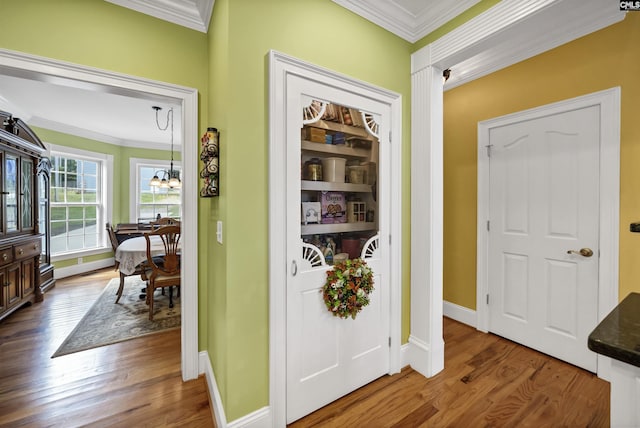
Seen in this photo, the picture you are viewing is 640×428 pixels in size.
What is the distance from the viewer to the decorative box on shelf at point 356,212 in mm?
1949

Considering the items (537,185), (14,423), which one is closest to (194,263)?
(14,423)

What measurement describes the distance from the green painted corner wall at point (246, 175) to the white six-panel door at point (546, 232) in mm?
2054

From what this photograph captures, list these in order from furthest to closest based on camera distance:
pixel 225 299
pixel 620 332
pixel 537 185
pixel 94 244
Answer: pixel 94 244 → pixel 537 185 → pixel 225 299 → pixel 620 332

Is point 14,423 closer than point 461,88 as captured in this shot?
Yes

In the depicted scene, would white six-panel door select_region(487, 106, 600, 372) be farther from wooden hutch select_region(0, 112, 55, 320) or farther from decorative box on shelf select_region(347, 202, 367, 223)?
wooden hutch select_region(0, 112, 55, 320)

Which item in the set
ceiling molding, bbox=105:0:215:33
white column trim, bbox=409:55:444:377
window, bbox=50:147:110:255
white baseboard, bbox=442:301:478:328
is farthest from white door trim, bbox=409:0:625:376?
window, bbox=50:147:110:255

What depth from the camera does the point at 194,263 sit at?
2014 millimetres

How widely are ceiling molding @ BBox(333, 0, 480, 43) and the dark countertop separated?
76.0 inches

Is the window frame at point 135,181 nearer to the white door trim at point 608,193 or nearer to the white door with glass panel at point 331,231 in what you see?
the white door with glass panel at point 331,231

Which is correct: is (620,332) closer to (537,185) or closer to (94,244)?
(537,185)

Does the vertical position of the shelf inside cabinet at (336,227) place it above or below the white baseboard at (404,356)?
above

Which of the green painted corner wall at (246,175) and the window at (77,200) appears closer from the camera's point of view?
the green painted corner wall at (246,175)

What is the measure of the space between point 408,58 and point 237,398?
103 inches

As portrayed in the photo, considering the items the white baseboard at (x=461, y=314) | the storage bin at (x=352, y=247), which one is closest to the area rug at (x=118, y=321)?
the storage bin at (x=352, y=247)
